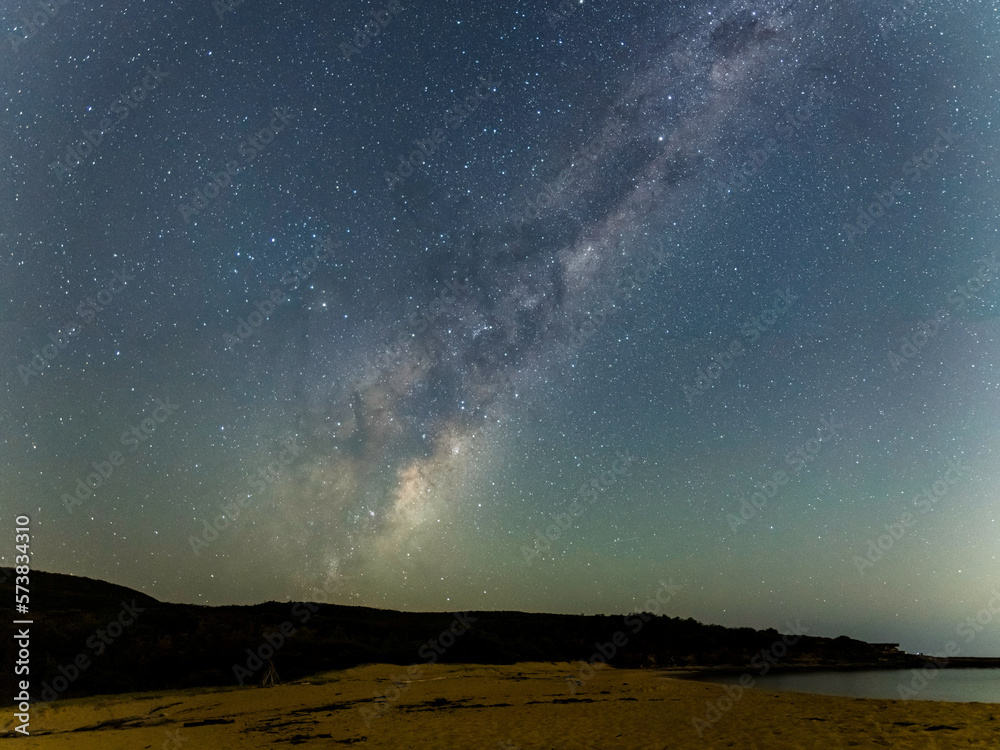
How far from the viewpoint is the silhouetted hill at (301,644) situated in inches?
1096

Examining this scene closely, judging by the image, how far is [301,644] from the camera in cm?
3581

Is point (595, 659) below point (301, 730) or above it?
below

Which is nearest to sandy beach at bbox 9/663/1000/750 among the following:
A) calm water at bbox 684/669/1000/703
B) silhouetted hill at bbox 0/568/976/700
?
silhouetted hill at bbox 0/568/976/700

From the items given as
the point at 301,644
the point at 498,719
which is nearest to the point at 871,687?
the point at 498,719

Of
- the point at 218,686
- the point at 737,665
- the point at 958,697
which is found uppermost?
the point at 218,686

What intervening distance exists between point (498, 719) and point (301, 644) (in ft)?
71.6

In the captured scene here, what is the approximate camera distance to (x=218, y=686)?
88.4ft

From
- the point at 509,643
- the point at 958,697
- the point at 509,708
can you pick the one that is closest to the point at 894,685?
the point at 958,697

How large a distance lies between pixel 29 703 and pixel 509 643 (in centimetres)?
2967

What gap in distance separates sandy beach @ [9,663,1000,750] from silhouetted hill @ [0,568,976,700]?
3.69 meters

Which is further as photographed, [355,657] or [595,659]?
[595,659]

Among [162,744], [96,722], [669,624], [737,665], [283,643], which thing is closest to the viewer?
[162,744]

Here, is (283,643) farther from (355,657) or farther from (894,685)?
(894,685)

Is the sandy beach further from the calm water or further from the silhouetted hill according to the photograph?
the calm water
